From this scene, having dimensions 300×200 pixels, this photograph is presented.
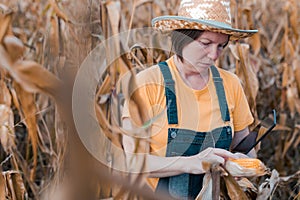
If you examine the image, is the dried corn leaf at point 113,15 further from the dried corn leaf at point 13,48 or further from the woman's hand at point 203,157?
the dried corn leaf at point 13,48

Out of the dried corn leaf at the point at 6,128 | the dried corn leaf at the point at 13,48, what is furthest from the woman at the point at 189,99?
the dried corn leaf at the point at 13,48

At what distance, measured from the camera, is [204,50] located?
32.9 inches

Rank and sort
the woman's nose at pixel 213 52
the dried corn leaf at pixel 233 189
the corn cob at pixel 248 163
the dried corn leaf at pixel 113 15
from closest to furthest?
the dried corn leaf at pixel 233 189, the corn cob at pixel 248 163, the woman's nose at pixel 213 52, the dried corn leaf at pixel 113 15

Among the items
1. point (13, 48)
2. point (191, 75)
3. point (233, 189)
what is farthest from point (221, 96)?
point (13, 48)

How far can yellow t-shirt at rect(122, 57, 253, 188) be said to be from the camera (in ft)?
2.78

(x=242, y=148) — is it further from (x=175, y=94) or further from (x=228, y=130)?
(x=175, y=94)

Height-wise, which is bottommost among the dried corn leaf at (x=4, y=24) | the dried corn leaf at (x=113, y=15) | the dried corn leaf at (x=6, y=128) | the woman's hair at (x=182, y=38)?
the dried corn leaf at (x=6, y=128)

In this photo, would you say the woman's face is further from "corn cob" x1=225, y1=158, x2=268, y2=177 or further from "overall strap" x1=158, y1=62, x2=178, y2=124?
"corn cob" x1=225, y1=158, x2=268, y2=177

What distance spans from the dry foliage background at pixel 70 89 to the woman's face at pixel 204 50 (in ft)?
0.32

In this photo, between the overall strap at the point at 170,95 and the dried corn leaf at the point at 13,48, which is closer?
the dried corn leaf at the point at 13,48

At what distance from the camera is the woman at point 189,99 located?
0.84 metres

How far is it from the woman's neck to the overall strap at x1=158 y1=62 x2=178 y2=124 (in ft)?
0.08

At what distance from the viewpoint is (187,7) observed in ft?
3.04

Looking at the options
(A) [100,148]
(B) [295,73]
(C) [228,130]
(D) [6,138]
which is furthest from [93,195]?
(B) [295,73]
